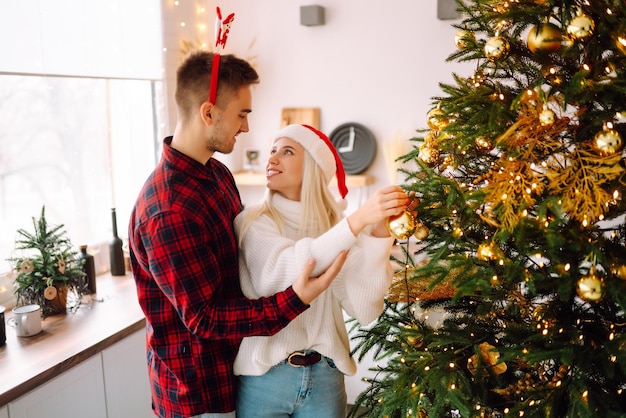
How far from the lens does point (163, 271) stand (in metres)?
1.29

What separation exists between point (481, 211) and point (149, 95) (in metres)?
2.45

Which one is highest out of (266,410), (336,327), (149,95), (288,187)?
(149,95)

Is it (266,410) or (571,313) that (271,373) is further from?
(571,313)

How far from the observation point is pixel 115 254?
2.65 m

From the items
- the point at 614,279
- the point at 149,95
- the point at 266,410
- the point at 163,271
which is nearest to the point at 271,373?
the point at 266,410

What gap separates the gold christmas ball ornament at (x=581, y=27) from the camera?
873mm

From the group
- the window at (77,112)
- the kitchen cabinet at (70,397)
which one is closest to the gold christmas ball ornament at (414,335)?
the kitchen cabinet at (70,397)

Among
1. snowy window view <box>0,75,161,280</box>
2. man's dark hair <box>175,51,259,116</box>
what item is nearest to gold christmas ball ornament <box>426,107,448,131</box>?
man's dark hair <box>175,51,259,116</box>

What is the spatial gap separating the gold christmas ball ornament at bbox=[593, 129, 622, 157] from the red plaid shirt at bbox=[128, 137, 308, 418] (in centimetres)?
70

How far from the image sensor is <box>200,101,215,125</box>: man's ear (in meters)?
1.40

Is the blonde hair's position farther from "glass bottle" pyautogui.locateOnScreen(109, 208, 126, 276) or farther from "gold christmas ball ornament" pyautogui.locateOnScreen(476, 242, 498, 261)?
"glass bottle" pyautogui.locateOnScreen(109, 208, 126, 276)

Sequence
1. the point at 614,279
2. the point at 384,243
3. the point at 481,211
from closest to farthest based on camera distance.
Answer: the point at 614,279, the point at 481,211, the point at 384,243

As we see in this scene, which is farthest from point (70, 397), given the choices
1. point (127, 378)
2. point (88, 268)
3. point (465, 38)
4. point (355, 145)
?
point (355, 145)

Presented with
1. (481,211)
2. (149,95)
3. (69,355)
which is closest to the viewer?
(481,211)
